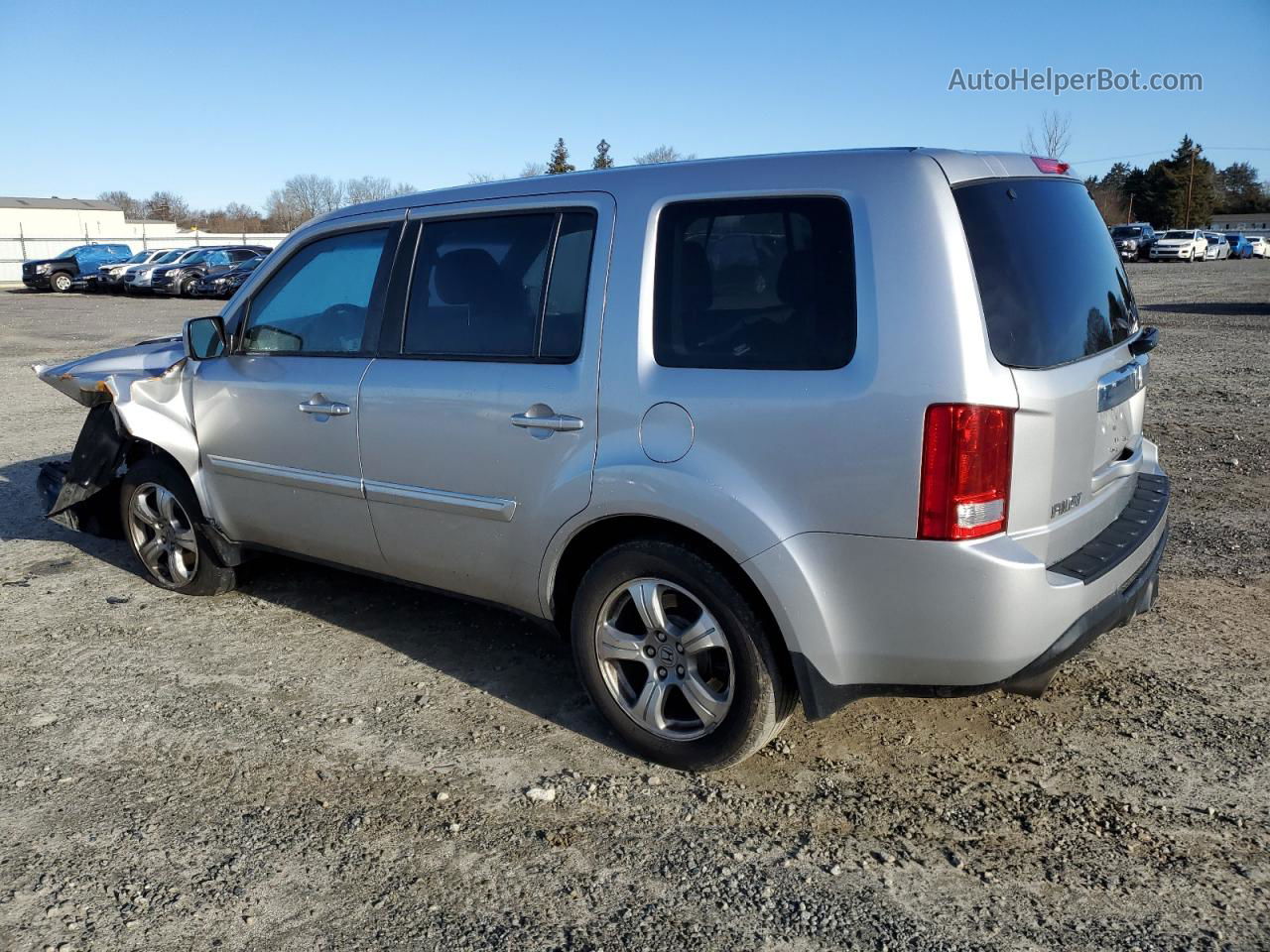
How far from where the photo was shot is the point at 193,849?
313 centimetres

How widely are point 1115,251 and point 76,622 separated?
4869mm

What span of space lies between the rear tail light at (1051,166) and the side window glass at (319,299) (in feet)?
8.32

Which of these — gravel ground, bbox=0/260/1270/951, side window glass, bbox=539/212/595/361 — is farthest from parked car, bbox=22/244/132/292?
side window glass, bbox=539/212/595/361

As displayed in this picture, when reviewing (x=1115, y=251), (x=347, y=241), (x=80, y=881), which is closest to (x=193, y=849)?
(x=80, y=881)

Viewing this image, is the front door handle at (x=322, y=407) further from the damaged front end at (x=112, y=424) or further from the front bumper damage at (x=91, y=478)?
the front bumper damage at (x=91, y=478)

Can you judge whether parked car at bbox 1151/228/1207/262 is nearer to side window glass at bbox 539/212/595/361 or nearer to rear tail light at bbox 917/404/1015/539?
side window glass at bbox 539/212/595/361

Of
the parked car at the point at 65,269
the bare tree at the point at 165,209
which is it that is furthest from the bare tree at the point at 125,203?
the parked car at the point at 65,269

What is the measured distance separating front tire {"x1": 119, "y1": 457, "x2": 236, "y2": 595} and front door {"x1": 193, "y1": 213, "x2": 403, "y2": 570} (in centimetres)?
22

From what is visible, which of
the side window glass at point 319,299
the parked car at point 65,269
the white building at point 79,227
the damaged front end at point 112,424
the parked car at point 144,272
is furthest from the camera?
the white building at point 79,227

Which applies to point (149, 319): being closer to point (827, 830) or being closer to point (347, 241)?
point (347, 241)

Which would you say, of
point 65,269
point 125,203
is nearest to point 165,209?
point 125,203

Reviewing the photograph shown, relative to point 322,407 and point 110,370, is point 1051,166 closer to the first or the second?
point 322,407

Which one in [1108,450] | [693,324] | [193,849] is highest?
[693,324]

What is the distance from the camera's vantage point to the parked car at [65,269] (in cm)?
3684
